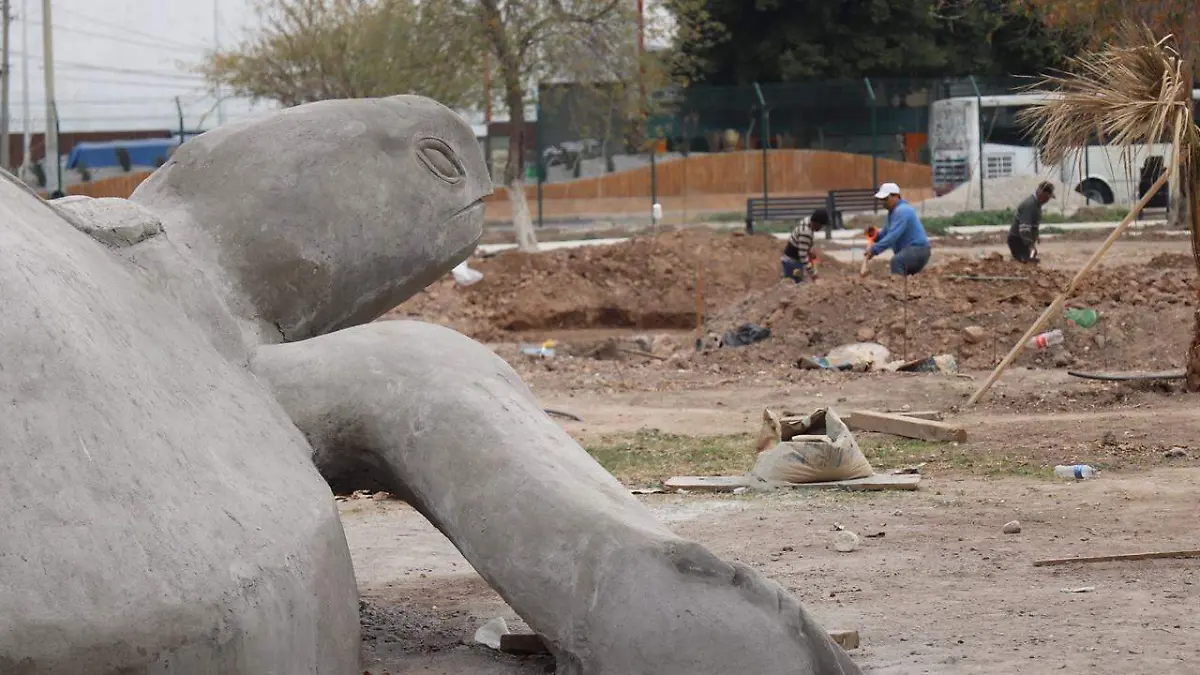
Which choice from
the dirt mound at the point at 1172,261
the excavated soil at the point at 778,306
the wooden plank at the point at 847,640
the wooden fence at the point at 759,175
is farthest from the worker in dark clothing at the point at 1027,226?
the wooden fence at the point at 759,175

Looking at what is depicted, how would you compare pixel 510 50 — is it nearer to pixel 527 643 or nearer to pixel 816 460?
pixel 816 460

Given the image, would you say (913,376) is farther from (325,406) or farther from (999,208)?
(999,208)

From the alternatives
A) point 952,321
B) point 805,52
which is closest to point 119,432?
point 952,321

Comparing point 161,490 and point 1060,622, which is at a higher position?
point 161,490

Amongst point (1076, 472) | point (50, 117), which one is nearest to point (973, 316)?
point (1076, 472)

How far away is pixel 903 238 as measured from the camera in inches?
728

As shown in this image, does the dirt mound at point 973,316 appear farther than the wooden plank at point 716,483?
Yes

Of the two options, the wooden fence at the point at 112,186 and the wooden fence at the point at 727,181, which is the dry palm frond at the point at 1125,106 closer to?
the wooden fence at the point at 727,181

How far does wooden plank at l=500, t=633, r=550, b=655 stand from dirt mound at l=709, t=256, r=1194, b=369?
1003 cm

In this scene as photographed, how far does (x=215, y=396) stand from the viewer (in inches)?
191

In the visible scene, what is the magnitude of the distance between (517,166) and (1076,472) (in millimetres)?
20598

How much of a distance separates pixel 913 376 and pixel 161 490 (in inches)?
438

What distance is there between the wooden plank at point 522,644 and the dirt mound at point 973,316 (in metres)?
10.0

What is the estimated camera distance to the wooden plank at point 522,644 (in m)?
5.70
